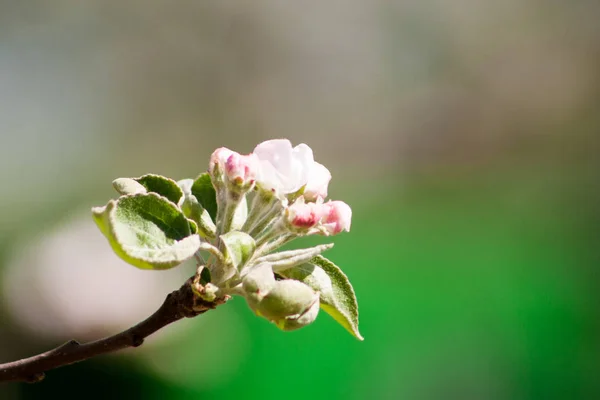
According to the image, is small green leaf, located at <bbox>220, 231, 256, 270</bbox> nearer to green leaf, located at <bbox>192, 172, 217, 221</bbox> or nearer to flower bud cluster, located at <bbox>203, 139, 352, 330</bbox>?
flower bud cluster, located at <bbox>203, 139, 352, 330</bbox>

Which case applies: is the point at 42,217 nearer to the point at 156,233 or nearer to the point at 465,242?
the point at 465,242

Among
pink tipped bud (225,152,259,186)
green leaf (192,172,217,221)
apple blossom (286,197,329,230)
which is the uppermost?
pink tipped bud (225,152,259,186)

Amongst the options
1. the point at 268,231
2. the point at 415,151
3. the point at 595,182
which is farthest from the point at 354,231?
the point at 268,231

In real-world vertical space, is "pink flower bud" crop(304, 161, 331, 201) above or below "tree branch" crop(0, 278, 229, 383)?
above

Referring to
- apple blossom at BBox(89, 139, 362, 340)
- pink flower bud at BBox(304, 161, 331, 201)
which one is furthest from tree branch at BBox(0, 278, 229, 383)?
pink flower bud at BBox(304, 161, 331, 201)

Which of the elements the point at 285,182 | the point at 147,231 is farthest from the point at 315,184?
the point at 147,231

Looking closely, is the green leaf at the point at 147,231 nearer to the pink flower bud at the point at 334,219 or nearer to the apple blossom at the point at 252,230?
the apple blossom at the point at 252,230

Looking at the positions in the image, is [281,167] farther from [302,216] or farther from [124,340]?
[124,340]
